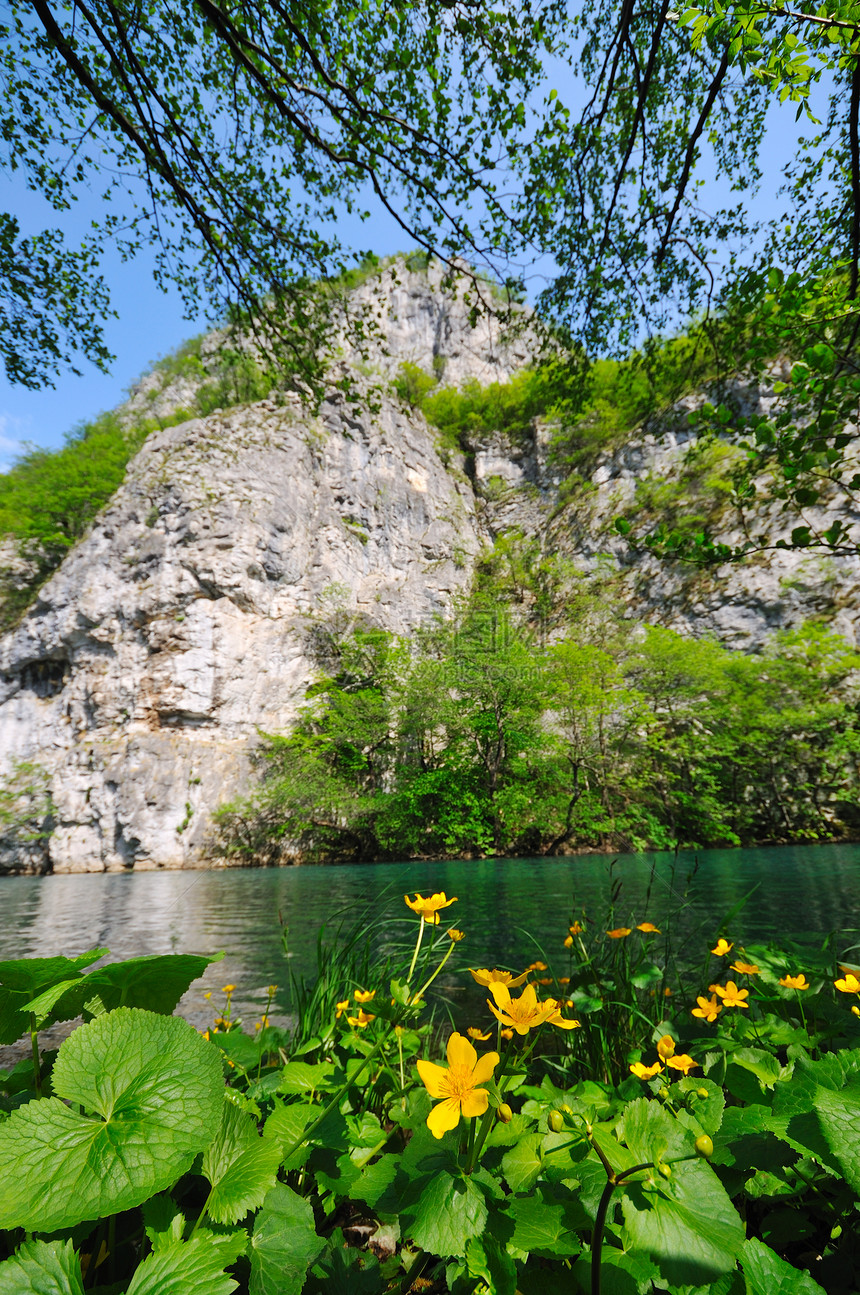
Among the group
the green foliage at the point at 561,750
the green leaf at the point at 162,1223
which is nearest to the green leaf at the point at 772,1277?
Result: the green leaf at the point at 162,1223

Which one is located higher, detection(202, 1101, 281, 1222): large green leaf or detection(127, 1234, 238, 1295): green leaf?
detection(127, 1234, 238, 1295): green leaf

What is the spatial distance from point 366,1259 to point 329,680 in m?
18.5

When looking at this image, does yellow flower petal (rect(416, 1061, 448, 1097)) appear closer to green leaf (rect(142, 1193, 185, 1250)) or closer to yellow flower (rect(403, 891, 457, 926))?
green leaf (rect(142, 1193, 185, 1250))

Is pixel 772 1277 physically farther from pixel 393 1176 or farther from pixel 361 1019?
pixel 361 1019

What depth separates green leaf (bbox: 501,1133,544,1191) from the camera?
2.14 ft

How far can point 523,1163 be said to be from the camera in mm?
675

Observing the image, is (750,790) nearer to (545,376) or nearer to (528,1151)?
(545,376)

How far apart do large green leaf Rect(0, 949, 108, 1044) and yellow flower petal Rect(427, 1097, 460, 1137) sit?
43cm

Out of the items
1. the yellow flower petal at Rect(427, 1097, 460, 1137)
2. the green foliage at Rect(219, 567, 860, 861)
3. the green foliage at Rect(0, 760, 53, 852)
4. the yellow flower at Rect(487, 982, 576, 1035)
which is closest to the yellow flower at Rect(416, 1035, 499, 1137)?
the yellow flower petal at Rect(427, 1097, 460, 1137)

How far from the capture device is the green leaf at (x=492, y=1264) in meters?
0.53

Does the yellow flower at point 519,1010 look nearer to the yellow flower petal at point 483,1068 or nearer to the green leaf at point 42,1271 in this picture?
the yellow flower petal at point 483,1068

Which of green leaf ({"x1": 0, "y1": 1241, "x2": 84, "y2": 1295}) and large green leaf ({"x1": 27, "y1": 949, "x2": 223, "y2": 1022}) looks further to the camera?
large green leaf ({"x1": 27, "y1": 949, "x2": 223, "y2": 1022})

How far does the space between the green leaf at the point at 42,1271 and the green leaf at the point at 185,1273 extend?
5cm

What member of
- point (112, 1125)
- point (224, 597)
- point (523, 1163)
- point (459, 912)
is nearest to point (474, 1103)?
point (523, 1163)
